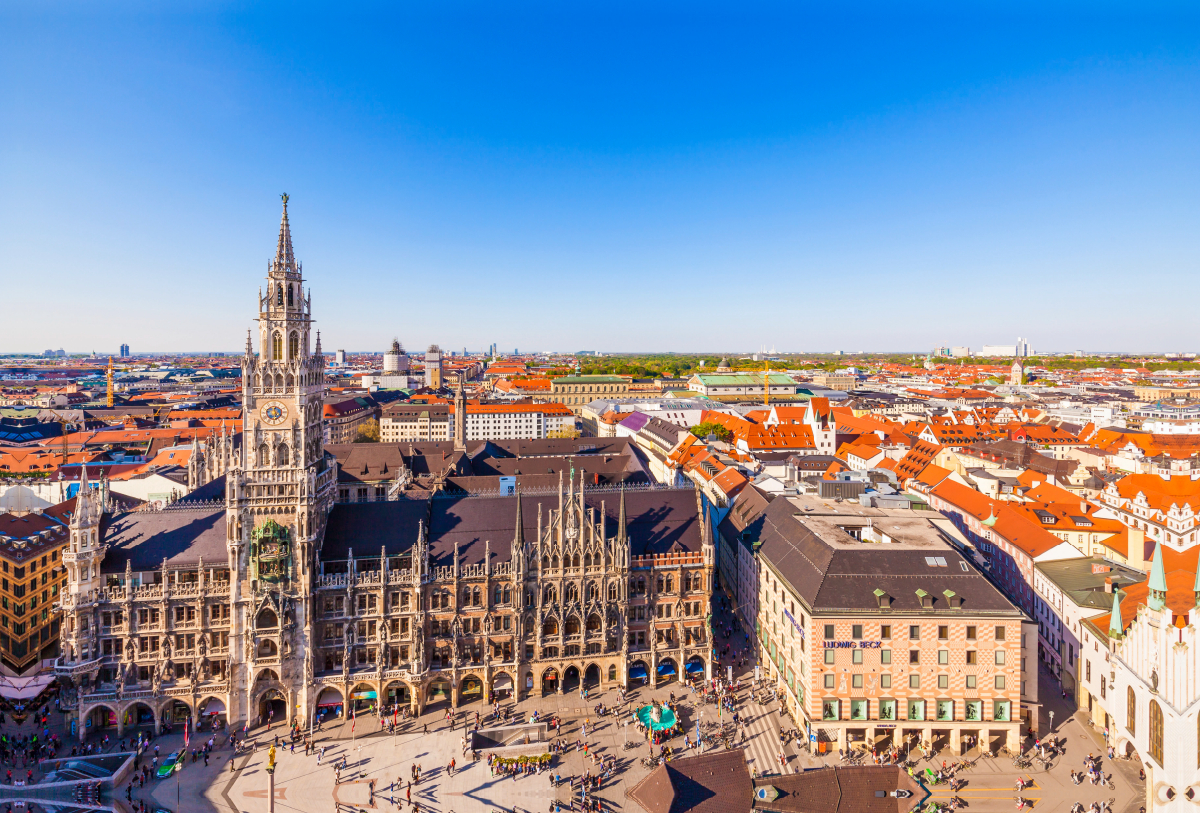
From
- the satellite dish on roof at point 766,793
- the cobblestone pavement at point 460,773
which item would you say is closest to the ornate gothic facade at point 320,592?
the cobblestone pavement at point 460,773

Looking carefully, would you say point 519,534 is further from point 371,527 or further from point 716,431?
point 716,431

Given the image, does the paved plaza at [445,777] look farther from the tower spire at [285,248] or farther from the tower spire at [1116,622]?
the tower spire at [285,248]

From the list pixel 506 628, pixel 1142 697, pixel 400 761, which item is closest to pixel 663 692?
pixel 506 628

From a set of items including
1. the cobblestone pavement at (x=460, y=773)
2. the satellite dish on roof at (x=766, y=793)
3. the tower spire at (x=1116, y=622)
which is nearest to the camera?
the satellite dish on roof at (x=766, y=793)

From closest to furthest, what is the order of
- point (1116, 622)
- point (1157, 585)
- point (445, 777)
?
point (1157, 585) → point (445, 777) → point (1116, 622)

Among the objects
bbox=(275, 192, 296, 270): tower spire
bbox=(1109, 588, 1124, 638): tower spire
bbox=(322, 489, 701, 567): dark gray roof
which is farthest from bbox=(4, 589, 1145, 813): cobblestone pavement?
bbox=(275, 192, 296, 270): tower spire

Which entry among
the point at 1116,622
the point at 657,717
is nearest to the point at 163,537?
the point at 657,717

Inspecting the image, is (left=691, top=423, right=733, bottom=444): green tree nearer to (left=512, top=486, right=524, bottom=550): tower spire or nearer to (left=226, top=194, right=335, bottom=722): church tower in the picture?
(left=512, top=486, right=524, bottom=550): tower spire
